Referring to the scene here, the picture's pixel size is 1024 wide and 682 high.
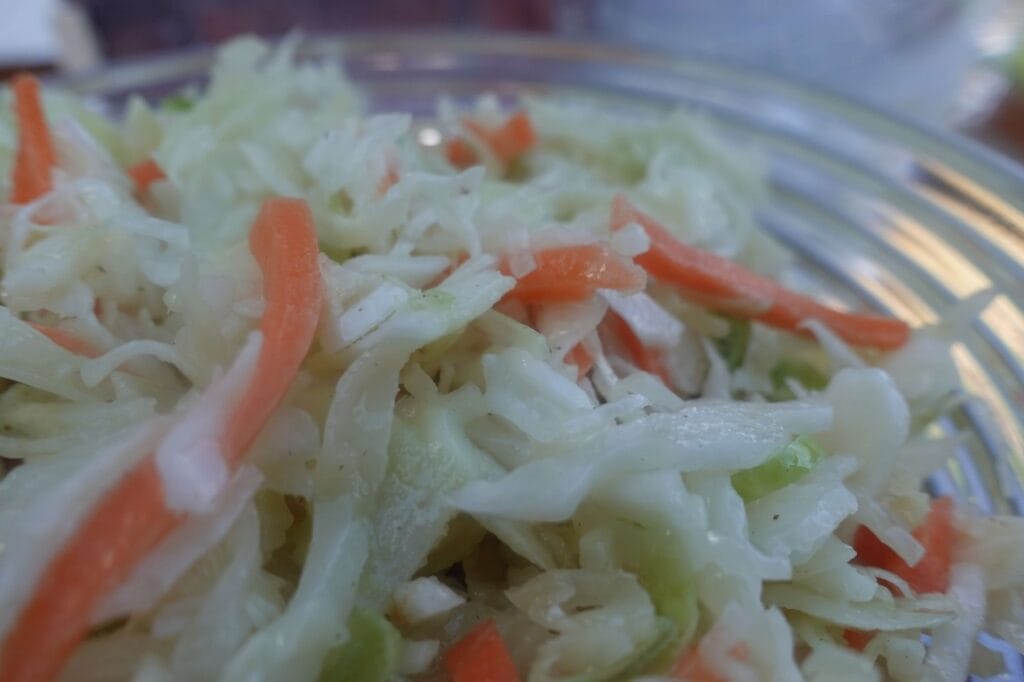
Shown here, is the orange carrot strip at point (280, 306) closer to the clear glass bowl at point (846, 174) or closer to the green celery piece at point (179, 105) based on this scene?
the green celery piece at point (179, 105)

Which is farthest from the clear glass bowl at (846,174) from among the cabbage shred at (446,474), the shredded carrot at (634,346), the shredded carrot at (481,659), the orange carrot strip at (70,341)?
the orange carrot strip at (70,341)

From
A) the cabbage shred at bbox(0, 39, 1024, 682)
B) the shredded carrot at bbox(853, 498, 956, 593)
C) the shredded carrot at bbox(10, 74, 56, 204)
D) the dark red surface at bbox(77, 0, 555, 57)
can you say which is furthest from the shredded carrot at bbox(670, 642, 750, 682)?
the dark red surface at bbox(77, 0, 555, 57)

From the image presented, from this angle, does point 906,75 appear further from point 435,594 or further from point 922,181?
point 435,594

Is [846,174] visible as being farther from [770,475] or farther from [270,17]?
[270,17]

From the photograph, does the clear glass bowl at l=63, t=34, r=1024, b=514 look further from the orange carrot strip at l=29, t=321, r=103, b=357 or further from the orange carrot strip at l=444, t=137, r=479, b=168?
→ the orange carrot strip at l=29, t=321, r=103, b=357

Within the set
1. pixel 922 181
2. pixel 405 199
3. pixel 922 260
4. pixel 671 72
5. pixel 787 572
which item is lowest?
pixel 787 572

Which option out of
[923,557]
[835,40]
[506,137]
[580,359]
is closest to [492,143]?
[506,137]

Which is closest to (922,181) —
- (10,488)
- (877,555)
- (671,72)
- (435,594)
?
(671,72)
